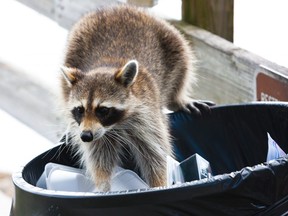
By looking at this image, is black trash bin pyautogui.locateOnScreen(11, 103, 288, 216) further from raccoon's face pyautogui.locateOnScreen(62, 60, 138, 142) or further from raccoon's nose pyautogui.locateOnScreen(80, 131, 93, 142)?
raccoon's face pyautogui.locateOnScreen(62, 60, 138, 142)

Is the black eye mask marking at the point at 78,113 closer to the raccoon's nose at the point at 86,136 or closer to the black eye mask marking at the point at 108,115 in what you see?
the black eye mask marking at the point at 108,115

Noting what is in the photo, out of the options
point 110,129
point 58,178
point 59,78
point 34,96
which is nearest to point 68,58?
point 59,78

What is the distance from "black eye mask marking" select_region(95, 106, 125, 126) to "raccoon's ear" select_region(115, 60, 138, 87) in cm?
12

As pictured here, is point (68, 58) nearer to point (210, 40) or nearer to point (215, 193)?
point (210, 40)

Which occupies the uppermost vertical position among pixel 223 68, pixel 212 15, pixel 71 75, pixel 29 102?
pixel 71 75

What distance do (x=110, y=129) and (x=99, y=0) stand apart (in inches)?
80.4

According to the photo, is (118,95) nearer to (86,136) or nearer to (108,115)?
(108,115)

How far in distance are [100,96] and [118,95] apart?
3.8 inches

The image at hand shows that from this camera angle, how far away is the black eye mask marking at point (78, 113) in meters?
3.70

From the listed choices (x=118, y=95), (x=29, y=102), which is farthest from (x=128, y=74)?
(x=29, y=102)

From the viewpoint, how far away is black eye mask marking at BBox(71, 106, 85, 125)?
12.1ft

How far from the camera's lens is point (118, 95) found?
12.4 feet

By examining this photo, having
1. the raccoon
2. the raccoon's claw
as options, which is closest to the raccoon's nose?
the raccoon

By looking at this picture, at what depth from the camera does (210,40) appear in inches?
194
